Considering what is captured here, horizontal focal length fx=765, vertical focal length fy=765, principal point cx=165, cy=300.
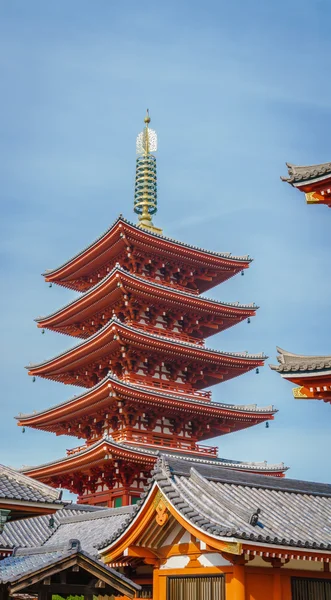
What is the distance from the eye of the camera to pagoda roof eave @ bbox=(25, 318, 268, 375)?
1468 inches

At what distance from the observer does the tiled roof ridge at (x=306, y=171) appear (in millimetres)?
18406

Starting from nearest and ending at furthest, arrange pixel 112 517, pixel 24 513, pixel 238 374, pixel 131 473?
pixel 24 513
pixel 112 517
pixel 131 473
pixel 238 374

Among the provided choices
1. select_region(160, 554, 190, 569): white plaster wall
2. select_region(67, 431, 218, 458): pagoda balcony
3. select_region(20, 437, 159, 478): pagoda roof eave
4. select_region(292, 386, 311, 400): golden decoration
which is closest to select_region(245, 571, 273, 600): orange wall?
select_region(160, 554, 190, 569): white plaster wall

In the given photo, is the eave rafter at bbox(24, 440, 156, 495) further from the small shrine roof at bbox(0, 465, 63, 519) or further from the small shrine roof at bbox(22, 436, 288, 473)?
the small shrine roof at bbox(0, 465, 63, 519)

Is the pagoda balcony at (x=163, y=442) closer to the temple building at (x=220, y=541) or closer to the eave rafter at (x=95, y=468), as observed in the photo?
the eave rafter at (x=95, y=468)

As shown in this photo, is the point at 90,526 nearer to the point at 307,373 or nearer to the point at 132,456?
the point at 132,456

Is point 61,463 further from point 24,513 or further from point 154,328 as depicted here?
point 24,513

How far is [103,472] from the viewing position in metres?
37.4

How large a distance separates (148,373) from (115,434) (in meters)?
3.75

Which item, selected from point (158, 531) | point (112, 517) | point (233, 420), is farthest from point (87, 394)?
point (158, 531)

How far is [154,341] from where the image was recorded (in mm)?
38344

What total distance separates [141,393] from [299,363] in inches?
767

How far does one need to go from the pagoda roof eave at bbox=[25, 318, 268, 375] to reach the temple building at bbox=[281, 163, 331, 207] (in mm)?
18957

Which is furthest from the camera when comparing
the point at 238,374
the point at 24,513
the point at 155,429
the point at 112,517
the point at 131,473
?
the point at 238,374
